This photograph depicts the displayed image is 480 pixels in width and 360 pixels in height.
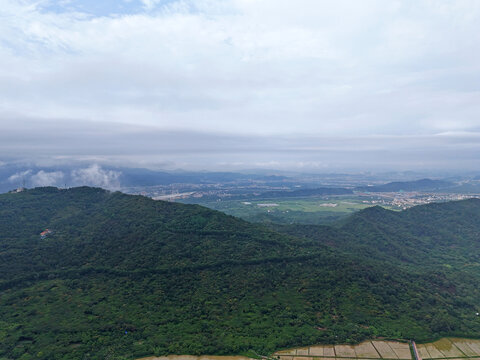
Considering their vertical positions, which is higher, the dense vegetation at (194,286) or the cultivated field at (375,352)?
the dense vegetation at (194,286)

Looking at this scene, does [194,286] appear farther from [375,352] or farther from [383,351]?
[383,351]

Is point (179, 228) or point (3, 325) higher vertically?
point (179, 228)

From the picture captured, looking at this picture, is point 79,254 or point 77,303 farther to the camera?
point 79,254

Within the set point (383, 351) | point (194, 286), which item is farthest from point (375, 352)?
point (194, 286)

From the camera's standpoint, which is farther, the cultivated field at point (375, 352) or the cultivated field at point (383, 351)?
the cultivated field at point (383, 351)

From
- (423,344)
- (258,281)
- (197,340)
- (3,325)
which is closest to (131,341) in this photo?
(197,340)

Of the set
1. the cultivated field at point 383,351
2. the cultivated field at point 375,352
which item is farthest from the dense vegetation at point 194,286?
the cultivated field at point 383,351

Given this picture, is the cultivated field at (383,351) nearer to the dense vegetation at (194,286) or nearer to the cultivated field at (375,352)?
the cultivated field at (375,352)

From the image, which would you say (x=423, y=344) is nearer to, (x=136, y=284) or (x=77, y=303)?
(x=136, y=284)

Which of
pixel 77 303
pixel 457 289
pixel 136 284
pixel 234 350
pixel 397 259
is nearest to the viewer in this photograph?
pixel 234 350
